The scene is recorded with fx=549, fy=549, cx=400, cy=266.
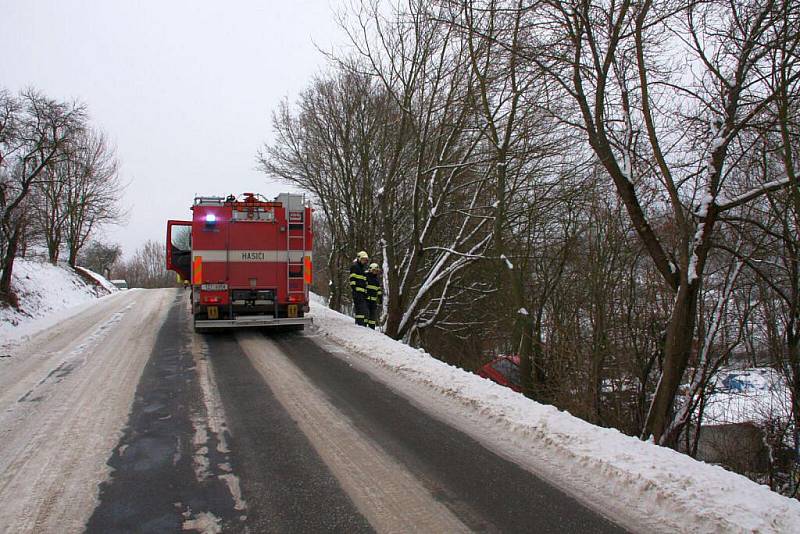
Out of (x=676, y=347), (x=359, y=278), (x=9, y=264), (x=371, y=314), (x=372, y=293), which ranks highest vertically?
(x=9, y=264)

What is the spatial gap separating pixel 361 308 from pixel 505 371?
4.59 metres

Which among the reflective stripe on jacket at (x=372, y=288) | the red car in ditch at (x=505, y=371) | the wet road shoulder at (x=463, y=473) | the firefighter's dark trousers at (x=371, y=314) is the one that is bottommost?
the red car in ditch at (x=505, y=371)

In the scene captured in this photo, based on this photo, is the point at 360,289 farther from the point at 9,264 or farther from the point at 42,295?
the point at 42,295

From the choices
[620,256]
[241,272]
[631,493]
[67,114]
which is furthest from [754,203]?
[67,114]

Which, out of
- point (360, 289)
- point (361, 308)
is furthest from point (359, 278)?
point (361, 308)

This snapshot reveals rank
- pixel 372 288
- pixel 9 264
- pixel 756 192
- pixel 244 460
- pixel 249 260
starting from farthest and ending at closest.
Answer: pixel 9 264 → pixel 372 288 → pixel 249 260 → pixel 756 192 → pixel 244 460

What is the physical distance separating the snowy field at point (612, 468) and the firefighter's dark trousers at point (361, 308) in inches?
233

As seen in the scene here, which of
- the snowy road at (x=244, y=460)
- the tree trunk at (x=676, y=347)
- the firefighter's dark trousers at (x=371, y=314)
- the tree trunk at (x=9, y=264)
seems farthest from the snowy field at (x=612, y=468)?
the tree trunk at (x=9, y=264)

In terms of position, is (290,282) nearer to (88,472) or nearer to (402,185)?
(88,472)

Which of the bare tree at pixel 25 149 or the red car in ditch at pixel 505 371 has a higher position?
the bare tree at pixel 25 149

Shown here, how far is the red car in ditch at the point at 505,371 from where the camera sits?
14047 millimetres

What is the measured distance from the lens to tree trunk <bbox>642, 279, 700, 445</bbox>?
8125mm

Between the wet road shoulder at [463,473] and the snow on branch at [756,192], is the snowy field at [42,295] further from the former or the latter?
the snow on branch at [756,192]

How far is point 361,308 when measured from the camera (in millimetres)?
12812
